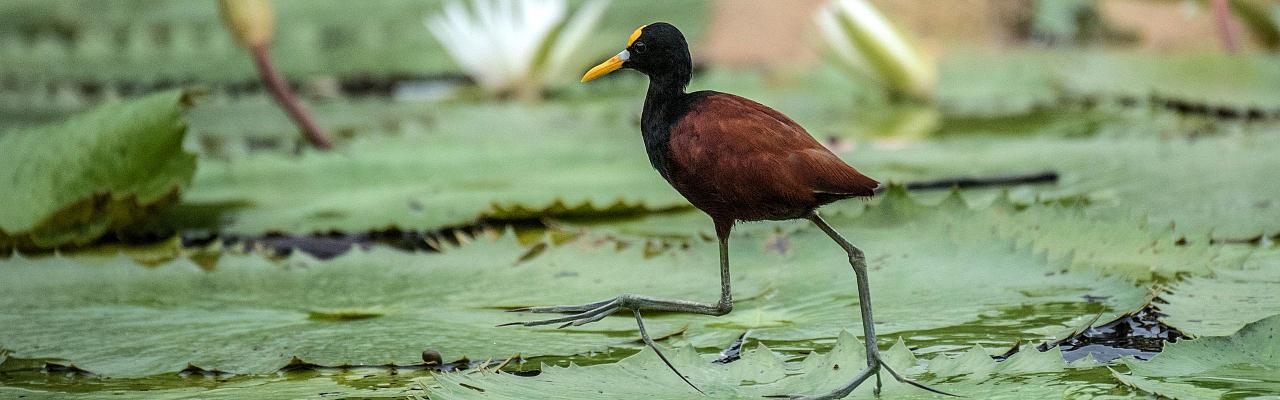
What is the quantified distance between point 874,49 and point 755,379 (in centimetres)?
154

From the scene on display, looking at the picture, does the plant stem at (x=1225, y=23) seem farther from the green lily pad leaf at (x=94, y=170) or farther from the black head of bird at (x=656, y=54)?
the black head of bird at (x=656, y=54)

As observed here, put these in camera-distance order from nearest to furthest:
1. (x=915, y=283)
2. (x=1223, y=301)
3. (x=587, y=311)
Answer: (x=587, y=311), (x=1223, y=301), (x=915, y=283)

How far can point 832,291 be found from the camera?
1.20 metres

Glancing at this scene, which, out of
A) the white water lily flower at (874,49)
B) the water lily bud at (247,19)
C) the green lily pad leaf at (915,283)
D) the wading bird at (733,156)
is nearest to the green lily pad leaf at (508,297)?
the green lily pad leaf at (915,283)

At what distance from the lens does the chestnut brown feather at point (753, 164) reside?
83 cm

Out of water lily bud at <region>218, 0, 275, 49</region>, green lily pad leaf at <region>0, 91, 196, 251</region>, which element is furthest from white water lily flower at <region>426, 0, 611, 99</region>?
green lily pad leaf at <region>0, 91, 196, 251</region>

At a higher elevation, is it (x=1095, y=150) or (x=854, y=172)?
(x=1095, y=150)

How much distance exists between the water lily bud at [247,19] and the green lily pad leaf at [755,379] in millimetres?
1111

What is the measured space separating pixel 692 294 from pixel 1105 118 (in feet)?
4.05

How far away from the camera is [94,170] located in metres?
1.53

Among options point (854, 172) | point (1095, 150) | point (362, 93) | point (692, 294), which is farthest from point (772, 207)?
point (362, 93)

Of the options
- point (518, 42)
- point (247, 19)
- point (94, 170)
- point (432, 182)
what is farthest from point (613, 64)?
point (518, 42)

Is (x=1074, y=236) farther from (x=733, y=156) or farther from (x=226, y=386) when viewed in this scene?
(x=226, y=386)

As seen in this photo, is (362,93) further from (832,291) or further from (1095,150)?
(832,291)
